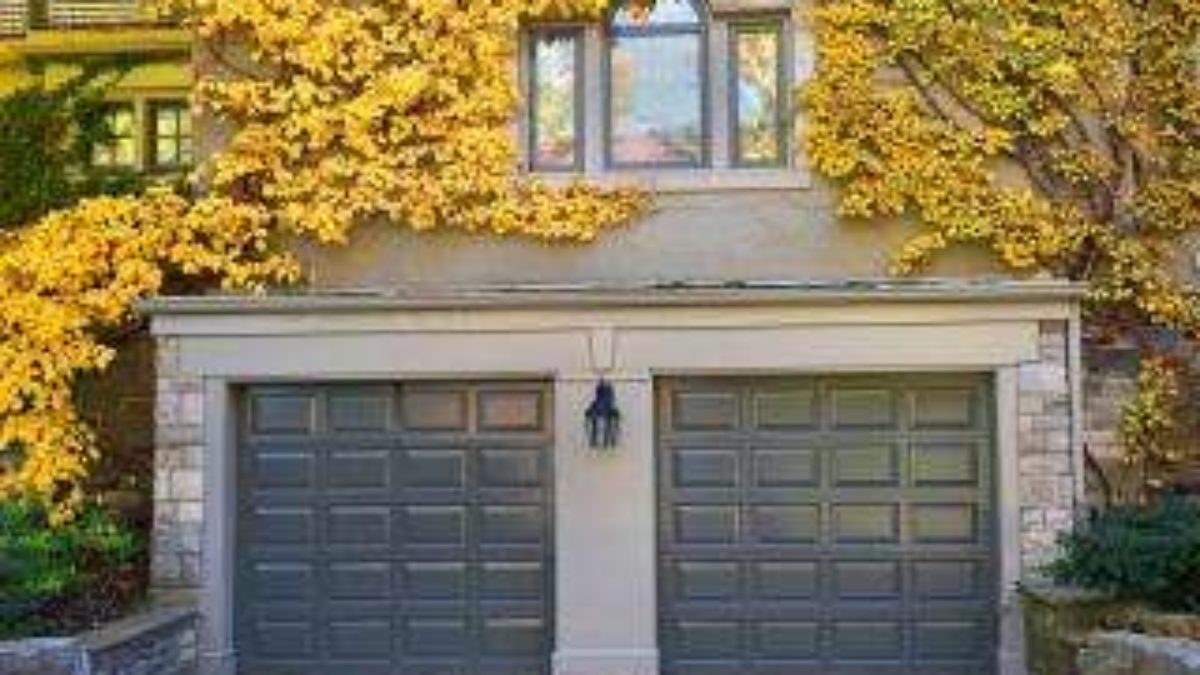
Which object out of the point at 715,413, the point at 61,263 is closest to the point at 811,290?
the point at 715,413

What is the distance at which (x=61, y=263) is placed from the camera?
555 inches

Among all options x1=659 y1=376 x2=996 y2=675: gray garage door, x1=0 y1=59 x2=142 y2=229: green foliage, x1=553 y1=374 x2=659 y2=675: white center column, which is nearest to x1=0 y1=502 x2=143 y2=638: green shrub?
x1=0 y1=59 x2=142 y2=229: green foliage

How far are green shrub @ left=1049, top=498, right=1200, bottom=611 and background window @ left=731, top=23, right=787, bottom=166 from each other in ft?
13.0

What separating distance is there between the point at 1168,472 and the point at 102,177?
30.3 feet

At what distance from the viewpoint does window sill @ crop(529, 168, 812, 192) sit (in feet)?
46.2

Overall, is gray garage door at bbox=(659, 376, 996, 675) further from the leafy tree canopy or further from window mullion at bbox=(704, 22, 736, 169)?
window mullion at bbox=(704, 22, 736, 169)

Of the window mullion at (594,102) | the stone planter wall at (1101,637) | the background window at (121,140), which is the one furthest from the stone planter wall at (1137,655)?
the background window at (121,140)

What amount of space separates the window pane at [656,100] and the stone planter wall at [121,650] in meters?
4.96

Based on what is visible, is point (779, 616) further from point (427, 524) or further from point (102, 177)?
point (102, 177)

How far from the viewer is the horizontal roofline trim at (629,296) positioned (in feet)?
44.3

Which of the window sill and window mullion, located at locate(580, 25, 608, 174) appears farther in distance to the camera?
window mullion, located at locate(580, 25, 608, 174)

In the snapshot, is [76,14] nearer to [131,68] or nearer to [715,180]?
[131,68]

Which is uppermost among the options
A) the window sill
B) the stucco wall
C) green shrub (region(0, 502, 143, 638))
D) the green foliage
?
the green foliage

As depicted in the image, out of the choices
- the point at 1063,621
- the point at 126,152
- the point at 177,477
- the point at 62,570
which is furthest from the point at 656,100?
the point at 126,152
